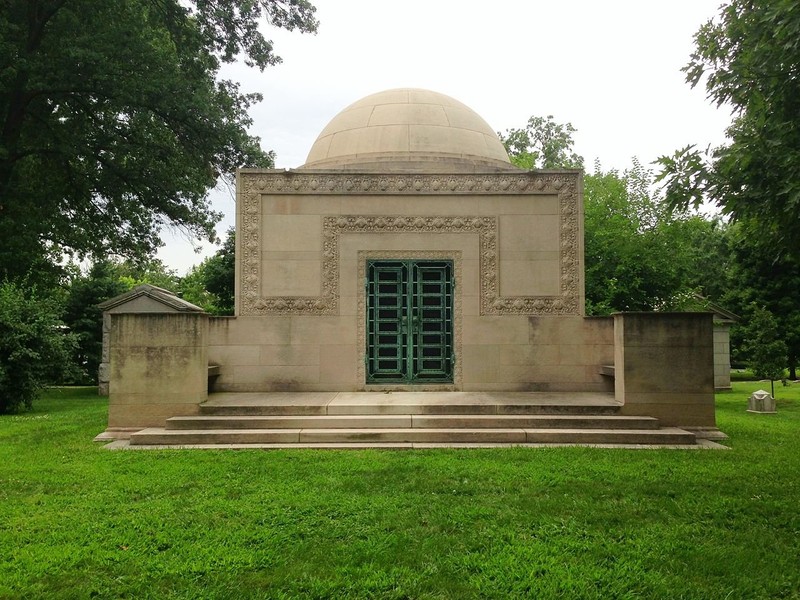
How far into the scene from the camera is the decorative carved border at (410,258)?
10680 mm

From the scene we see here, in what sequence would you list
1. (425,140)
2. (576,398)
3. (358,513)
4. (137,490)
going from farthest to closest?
(425,140), (576,398), (137,490), (358,513)

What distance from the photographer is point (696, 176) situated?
6.24 m

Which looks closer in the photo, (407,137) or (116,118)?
(407,137)

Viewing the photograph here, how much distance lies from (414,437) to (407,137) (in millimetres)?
7328

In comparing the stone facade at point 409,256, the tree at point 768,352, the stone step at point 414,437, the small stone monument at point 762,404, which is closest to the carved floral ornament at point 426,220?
the stone facade at point 409,256

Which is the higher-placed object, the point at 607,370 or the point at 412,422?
the point at 607,370

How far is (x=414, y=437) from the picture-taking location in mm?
8203

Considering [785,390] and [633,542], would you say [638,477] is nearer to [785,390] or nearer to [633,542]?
[633,542]

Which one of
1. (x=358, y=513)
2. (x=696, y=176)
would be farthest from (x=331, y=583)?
(x=696, y=176)

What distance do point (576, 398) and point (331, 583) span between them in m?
6.95

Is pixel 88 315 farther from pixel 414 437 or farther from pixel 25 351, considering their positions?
pixel 414 437

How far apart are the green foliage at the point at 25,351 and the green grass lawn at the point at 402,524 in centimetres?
775

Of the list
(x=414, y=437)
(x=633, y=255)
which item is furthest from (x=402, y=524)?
(x=633, y=255)

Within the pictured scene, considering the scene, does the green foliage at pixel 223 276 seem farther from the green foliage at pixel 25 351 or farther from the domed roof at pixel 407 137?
the domed roof at pixel 407 137
